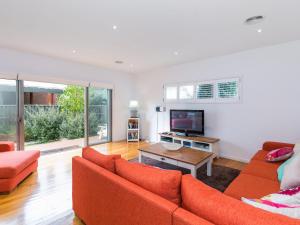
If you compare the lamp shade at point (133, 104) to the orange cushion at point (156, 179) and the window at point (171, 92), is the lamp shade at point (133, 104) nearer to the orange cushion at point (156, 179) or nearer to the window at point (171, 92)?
the window at point (171, 92)

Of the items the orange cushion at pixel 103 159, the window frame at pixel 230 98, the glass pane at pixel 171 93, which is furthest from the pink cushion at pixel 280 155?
the glass pane at pixel 171 93

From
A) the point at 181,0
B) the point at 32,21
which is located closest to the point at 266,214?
the point at 181,0

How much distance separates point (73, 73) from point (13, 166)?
2953mm

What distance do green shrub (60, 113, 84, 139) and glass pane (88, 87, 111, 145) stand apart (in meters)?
0.31

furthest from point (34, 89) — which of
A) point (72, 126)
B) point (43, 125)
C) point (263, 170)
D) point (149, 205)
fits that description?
point (263, 170)

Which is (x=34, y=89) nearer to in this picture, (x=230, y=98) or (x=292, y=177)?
(x=230, y=98)

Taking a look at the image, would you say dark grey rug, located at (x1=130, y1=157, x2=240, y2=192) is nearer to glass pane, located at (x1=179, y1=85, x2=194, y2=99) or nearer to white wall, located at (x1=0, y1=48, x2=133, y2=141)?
glass pane, located at (x1=179, y1=85, x2=194, y2=99)

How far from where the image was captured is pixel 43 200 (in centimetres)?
228

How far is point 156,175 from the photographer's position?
1.23 m

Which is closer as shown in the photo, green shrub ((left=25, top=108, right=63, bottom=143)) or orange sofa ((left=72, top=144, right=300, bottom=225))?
orange sofa ((left=72, top=144, right=300, bottom=225))

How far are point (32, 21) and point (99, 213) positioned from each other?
2.76 meters

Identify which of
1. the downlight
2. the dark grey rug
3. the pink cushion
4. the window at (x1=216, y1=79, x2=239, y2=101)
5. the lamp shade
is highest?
the downlight

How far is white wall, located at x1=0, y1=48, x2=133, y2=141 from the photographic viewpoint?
373 cm

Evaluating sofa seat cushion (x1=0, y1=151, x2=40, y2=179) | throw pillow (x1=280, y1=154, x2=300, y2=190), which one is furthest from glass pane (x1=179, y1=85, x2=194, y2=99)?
sofa seat cushion (x1=0, y1=151, x2=40, y2=179)
